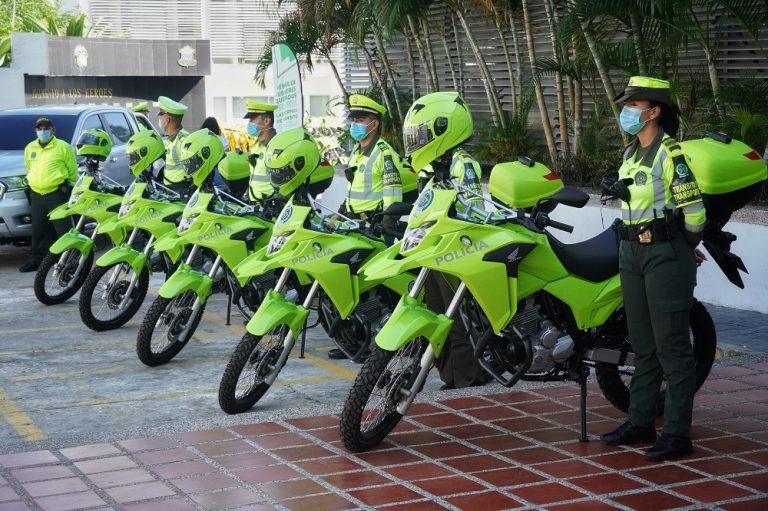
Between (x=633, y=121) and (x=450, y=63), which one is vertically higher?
(x=450, y=63)

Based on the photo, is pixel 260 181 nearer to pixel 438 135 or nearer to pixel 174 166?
pixel 174 166

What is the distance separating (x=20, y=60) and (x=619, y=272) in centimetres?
2870

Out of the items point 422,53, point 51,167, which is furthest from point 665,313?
point 422,53

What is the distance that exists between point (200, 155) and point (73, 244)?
6.94 ft

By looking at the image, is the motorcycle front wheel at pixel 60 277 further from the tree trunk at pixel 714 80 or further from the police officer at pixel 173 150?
the tree trunk at pixel 714 80

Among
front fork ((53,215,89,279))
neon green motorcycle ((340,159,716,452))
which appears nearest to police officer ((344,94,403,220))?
neon green motorcycle ((340,159,716,452))

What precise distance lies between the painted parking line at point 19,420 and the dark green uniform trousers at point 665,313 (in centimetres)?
323

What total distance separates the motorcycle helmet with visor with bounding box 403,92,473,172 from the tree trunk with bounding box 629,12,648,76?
554 centimetres

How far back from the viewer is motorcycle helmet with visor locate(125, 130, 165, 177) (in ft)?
33.3

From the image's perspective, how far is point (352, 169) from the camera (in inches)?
339

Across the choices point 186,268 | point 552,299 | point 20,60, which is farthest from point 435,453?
point 20,60

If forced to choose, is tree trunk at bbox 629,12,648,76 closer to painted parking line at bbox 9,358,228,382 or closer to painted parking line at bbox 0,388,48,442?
painted parking line at bbox 9,358,228,382

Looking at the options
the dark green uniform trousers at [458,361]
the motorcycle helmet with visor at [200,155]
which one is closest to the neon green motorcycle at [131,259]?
the motorcycle helmet with visor at [200,155]

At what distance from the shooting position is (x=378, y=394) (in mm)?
5930
